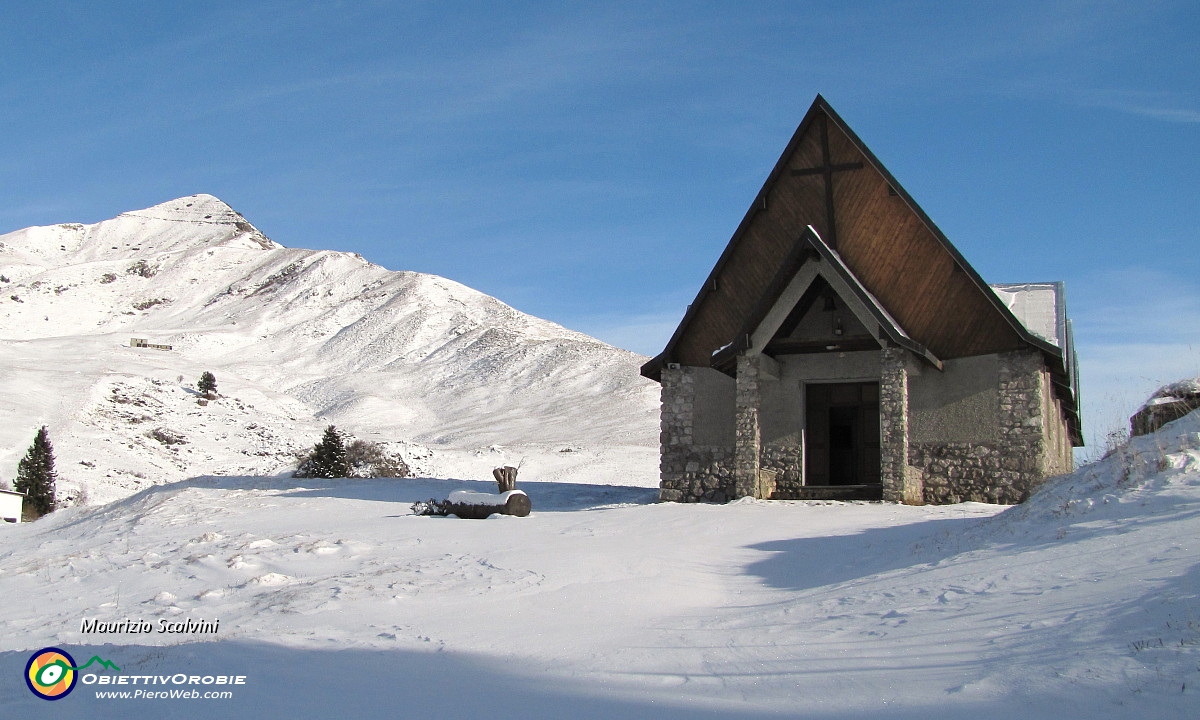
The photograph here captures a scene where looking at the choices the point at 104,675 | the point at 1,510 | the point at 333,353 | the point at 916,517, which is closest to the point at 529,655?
the point at 104,675

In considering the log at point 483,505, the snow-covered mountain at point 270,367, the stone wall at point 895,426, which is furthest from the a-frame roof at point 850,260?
the snow-covered mountain at point 270,367

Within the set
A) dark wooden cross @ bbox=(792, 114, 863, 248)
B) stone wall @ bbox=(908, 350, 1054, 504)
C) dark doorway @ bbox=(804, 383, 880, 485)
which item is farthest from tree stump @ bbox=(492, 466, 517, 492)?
dark wooden cross @ bbox=(792, 114, 863, 248)

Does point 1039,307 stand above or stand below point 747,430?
above

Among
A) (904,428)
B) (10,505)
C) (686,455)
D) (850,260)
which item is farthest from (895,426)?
(10,505)

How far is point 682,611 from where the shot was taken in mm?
9211

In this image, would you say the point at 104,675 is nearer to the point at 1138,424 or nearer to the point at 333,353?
the point at 1138,424

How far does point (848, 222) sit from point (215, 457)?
2946 centimetres

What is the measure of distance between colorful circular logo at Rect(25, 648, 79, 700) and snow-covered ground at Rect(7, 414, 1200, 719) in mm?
119

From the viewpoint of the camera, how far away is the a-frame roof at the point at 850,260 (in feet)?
61.1

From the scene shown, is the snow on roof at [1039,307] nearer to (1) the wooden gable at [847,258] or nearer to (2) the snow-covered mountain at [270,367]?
(1) the wooden gable at [847,258]

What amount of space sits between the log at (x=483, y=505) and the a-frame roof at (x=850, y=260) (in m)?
5.17

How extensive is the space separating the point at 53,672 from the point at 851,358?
15.3 meters

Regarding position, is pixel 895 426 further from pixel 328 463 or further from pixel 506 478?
pixel 328 463

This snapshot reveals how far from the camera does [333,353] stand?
266ft
